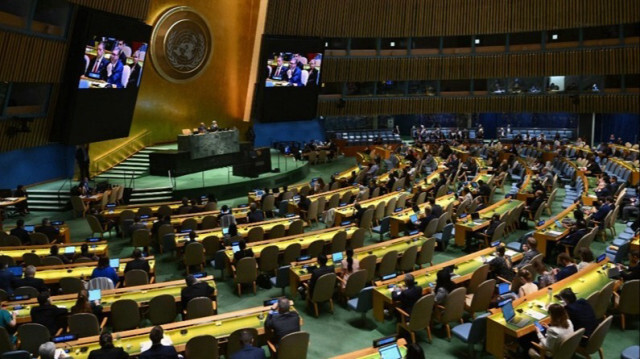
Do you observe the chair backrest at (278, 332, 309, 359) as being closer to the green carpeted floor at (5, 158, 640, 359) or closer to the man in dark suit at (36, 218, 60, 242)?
the green carpeted floor at (5, 158, 640, 359)

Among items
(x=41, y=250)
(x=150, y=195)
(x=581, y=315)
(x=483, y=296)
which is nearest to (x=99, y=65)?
(x=150, y=195)

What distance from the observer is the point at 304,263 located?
33.7ft

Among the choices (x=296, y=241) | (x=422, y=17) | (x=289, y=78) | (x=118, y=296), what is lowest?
(x=118, y=296)

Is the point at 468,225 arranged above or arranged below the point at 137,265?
above

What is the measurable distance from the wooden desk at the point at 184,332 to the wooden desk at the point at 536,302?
10.7 feet

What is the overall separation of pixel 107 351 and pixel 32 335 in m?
1.78

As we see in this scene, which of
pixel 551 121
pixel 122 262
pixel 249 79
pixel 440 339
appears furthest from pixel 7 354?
pixel 551 121

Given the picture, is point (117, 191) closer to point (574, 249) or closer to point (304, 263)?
point (304, 263)

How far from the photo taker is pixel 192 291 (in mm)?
8547

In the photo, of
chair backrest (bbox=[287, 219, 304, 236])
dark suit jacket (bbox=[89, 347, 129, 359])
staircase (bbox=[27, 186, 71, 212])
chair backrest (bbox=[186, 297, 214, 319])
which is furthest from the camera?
staircase (bbox=[27, 186, 71, 212])

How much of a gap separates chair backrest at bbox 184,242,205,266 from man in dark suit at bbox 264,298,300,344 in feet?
14.5

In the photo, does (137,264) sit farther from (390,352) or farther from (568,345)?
(568,345)

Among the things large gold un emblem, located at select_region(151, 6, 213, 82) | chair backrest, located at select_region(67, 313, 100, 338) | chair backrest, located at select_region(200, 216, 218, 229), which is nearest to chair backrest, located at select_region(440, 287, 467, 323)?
chair backrest, located at select_region(67, 313, 100, 338)

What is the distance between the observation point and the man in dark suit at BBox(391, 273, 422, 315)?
820 centimetres
